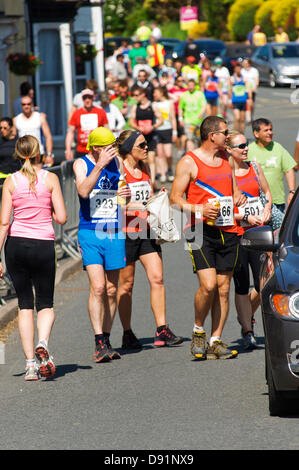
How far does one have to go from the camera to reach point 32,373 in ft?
28.1

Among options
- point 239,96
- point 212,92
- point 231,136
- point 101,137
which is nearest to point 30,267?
point 101,137

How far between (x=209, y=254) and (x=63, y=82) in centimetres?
1841

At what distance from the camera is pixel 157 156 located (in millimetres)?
22047

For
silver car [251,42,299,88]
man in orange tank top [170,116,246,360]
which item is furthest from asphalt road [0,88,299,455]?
silver car [251,42,299,88]

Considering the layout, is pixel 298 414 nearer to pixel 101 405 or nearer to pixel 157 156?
pixel 101 405

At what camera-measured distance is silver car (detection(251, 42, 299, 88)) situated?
44.2 m

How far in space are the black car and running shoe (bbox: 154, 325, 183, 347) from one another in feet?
8.26

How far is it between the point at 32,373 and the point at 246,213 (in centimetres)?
224

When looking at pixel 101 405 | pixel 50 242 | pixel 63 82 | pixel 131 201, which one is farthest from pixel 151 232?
pixel 63 82

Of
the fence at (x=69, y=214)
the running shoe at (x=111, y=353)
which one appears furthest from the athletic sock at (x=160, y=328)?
the fence at (x=69, y=214)

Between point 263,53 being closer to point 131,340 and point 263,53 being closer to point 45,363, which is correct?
point 131,340

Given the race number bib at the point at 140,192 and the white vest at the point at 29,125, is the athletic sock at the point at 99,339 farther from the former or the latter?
the white vest at the point at 29,125

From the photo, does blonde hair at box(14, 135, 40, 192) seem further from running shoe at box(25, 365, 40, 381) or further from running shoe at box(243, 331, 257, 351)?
running shoe at box(243, 331, 257, 351)
